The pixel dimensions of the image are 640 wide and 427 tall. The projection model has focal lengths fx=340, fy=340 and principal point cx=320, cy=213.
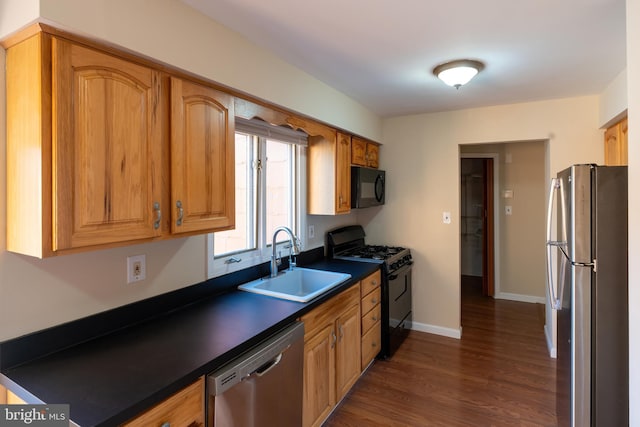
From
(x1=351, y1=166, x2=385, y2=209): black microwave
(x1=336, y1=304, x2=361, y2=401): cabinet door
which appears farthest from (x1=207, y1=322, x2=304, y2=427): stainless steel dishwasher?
(x1=351, y1=166, x2=385, y2=209): black microwave

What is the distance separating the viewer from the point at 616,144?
2.56 m

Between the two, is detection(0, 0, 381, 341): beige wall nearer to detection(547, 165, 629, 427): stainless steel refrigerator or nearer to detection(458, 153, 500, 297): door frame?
detection(547, 165, 629, 427): stainless steel refrigerator

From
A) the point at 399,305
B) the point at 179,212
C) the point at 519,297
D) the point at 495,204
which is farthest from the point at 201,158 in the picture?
the point at 519,297

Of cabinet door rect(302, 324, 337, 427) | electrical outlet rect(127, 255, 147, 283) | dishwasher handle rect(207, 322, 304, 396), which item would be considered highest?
electrical outlet rect(127, 255, 147, 283)

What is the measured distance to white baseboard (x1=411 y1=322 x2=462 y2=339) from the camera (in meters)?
3.46

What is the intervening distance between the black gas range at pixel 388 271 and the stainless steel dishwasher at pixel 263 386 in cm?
138

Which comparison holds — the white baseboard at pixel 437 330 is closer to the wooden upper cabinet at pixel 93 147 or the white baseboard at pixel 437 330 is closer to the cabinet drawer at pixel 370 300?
the cabinet drawer at pixel 370 300

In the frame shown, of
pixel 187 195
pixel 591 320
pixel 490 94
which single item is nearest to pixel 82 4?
pixel 187 195

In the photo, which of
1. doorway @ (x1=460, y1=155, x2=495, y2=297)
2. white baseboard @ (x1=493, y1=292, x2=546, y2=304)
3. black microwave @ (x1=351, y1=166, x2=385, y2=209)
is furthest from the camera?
doorway @ (x1=460, y1=155, x2=495, y2=297)

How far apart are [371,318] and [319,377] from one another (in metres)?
0.87

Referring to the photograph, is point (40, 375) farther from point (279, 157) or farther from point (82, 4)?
point (279, 157)

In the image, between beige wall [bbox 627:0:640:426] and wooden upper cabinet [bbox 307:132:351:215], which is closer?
beige wall [bbox 627:0:640:426]

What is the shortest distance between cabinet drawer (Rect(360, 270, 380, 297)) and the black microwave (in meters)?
0.68

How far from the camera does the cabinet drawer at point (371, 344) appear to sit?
2666mm
